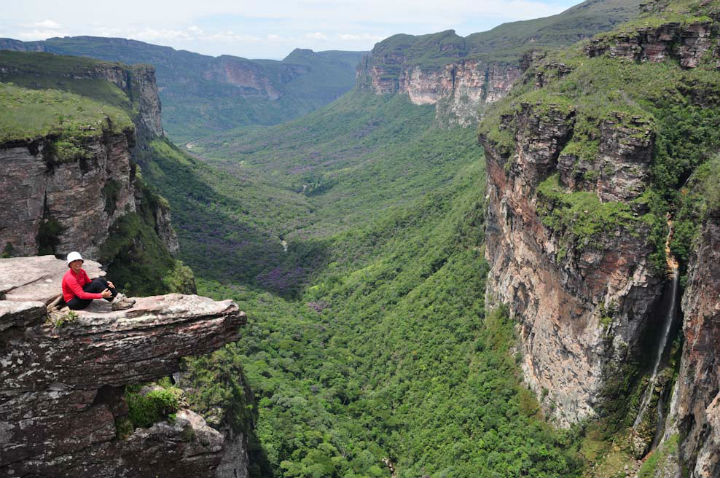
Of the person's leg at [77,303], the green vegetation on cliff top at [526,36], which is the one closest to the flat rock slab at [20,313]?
the person's leg at [77,303]

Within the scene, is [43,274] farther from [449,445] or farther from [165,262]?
[449,445]

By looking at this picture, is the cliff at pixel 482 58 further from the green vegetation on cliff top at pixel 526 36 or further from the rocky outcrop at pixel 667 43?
the rocky outcrop at pixel 667 43

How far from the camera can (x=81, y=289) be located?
1335 cm

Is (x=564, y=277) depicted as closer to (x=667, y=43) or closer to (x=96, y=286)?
(x=667, y=43)

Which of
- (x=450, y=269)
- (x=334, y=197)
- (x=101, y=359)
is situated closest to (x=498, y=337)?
(x=450, y=269)

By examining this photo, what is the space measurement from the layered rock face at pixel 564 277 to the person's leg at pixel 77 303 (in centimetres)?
2972

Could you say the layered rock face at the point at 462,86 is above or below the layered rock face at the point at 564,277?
above

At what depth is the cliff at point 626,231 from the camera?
27636mm

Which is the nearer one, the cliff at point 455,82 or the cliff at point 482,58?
the cliff at point 482,58

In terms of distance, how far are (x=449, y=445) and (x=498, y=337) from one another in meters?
11.6

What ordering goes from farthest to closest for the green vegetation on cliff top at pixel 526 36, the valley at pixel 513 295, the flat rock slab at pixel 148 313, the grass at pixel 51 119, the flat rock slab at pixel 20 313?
1. the green vegetation on cliff top at pixel 526 36
2. the grass at pixel 51 119
3. the valley at pixel 513 295
4. the flat rock slab at pixel 148 313
5. the flat rock slab at pixel 20 313

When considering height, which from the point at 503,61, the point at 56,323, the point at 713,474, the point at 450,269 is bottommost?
the point at 450,269

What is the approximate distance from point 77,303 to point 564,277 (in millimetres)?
32119

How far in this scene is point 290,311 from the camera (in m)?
72.2
